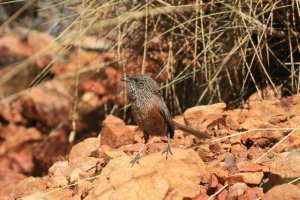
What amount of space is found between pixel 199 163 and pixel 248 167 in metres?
0.29

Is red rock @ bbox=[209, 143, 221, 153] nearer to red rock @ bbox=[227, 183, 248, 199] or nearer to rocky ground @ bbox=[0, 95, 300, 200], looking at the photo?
rocky ground @ bbox=[0, 95, 300, 200]

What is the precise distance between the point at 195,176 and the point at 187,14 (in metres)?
1.91

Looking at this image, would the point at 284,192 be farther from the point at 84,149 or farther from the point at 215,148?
the point at 84,149

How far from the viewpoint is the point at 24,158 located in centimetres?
705

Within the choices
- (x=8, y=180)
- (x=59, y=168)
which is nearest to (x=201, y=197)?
(x=59, y=168)

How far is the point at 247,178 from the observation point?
337 centimetres

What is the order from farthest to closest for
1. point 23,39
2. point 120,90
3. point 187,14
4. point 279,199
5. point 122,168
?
point 23,39
point 120,90
point 187,14
point 122,168
point 279,199

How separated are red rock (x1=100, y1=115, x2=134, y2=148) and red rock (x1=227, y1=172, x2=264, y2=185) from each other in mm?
1356

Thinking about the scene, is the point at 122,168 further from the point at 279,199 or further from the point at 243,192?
the point at 279,199

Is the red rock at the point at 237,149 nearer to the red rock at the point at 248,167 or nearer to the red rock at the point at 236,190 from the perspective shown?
the red rock at the point at 248,167

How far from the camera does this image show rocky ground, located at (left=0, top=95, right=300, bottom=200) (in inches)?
132

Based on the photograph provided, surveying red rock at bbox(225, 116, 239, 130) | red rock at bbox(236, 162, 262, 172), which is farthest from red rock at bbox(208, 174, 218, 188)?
red rock at bbox(225, 116, 239, 130)

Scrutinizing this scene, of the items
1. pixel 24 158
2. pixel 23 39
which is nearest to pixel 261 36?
pixel 24 158

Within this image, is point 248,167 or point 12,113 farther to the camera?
point 12,113
